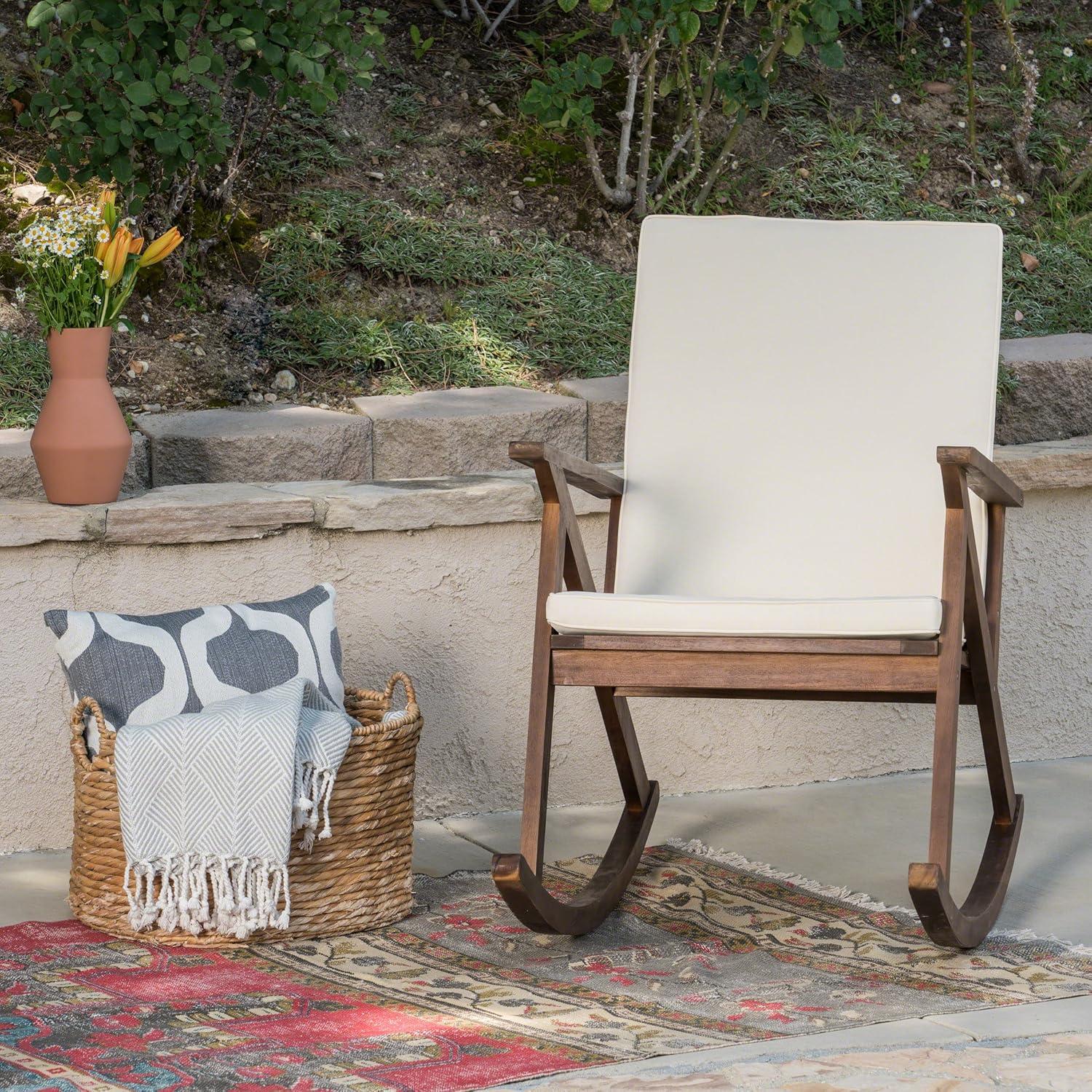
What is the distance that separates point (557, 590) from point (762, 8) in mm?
3179

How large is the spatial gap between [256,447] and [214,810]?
3.40 ft

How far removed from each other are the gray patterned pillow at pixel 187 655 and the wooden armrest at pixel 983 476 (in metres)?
0.96

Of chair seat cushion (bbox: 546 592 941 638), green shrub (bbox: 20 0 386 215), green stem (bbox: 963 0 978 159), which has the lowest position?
chair seat cushion (bbox: 546 592 941 638)

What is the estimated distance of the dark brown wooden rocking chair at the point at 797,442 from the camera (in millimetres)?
2311

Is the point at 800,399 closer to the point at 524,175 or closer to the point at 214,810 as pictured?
the point at 214,810

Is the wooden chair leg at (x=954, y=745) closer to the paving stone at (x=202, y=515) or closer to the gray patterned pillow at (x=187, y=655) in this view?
the gray patterned pillow at (x=187, y=655)

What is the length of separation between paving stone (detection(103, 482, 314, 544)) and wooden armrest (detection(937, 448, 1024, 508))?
1.08m

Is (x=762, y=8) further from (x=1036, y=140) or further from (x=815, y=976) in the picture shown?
(x=815, y=976)

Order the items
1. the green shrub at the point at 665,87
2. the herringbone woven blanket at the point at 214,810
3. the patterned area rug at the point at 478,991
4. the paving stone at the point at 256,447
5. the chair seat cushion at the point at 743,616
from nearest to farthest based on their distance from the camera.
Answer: the patterned area rug at the point at 478,991 → the chair seat cushion at the point at 743,616 → the herringbone woven blanket at the point at 214,810 → the paving stone at the point at 256,447 → the green shrub at the point at 665,87

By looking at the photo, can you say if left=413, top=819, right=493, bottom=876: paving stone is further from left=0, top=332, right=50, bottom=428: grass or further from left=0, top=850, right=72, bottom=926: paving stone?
left=0, top=332, right=50, bottom=428: grass

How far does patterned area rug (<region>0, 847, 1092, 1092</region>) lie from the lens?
5.63 ft

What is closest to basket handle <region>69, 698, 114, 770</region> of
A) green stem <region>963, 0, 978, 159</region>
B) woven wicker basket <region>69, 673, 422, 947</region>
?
woven wicker basket <region>69, 673, 422, 947</region>

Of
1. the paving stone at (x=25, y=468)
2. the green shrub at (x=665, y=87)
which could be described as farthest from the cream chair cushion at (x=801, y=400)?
the green shrub at (x=665, y=87)

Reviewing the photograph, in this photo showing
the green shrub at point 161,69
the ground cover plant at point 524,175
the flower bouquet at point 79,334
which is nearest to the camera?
the flower bouquet at point 79,334
